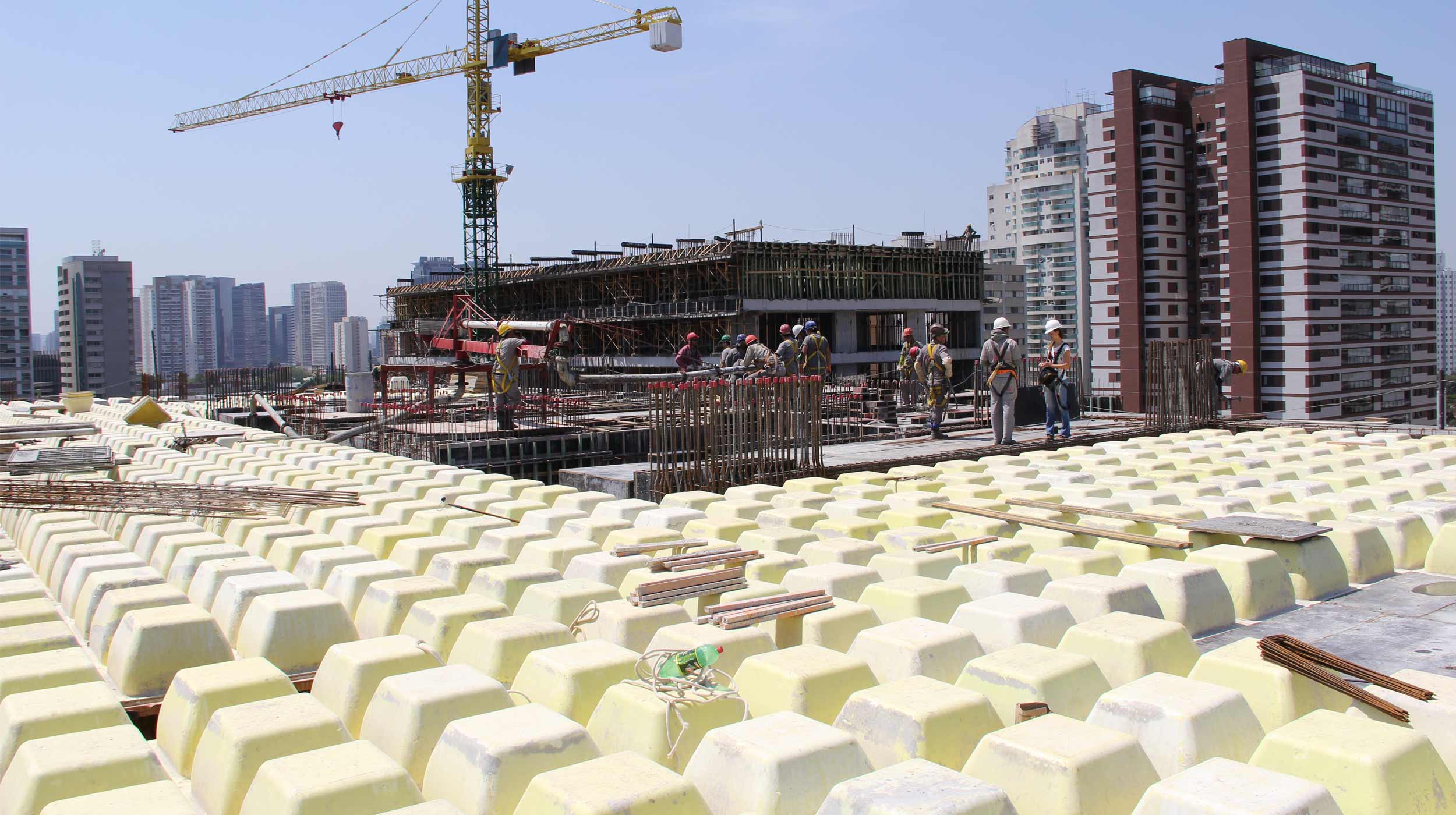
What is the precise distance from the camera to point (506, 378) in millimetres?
23969

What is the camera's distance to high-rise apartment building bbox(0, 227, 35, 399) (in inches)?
4272

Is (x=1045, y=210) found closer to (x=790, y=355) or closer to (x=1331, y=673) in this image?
(x=790, y=355)

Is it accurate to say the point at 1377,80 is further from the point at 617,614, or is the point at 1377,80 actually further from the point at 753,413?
the point at 617,614

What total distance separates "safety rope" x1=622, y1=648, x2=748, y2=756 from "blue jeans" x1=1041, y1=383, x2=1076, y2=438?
13.7m

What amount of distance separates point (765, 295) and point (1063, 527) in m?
53.9

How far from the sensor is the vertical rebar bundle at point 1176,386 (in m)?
20.5

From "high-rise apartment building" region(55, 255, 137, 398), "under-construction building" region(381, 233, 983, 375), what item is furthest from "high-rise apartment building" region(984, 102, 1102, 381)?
"high-rise apartment building" region(55, 255, 137, 398)

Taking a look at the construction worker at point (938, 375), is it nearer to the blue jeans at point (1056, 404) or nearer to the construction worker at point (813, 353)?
the blue jeans at point (1056, 404)

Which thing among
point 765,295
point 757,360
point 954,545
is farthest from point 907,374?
point 765,295

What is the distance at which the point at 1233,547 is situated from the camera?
322 inches

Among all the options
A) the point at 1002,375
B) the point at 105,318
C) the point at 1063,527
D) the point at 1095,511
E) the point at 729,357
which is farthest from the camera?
the point at 105,318

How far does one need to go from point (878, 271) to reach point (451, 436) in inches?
1881

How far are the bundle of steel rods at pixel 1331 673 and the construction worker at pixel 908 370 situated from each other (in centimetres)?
1761

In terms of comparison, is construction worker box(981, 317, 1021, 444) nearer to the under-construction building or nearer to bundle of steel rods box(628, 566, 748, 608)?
bundle of steel rods box(628, 566, 748, 608)
